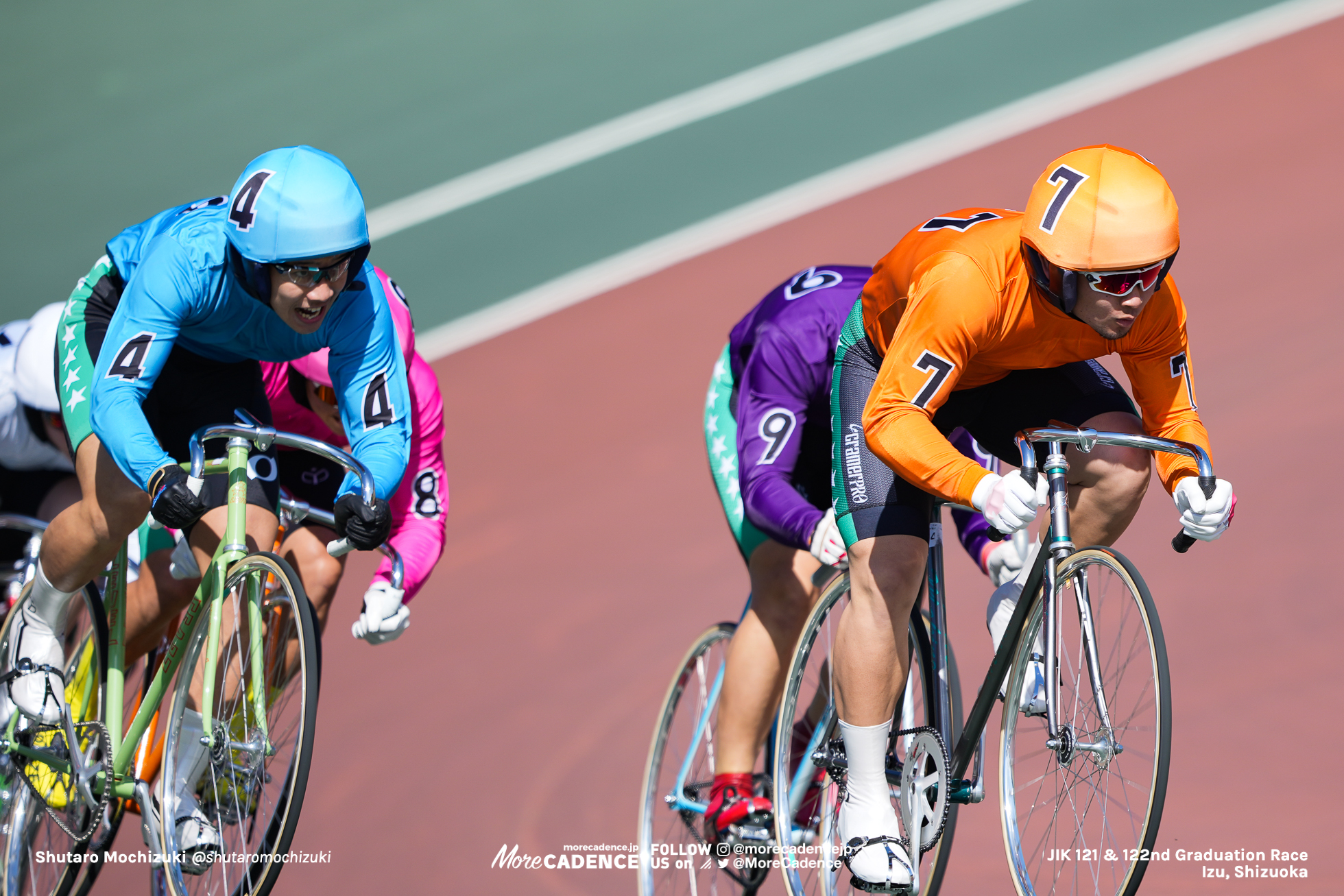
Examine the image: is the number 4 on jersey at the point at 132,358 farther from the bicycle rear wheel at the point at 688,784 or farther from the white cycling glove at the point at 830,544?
the bicycle rear wheel at the point at 688,784

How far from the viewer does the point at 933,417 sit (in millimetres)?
4469

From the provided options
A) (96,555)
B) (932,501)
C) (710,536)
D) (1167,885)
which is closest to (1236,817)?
(1167,885)

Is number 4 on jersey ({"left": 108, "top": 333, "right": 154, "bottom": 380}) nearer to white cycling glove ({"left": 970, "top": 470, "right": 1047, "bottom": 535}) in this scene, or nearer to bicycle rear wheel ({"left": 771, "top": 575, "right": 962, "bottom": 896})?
bicycle rear wheel ({"left": 771, "top": 575, "right": 962, "bottom": 896})

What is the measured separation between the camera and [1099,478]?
4.06 metres

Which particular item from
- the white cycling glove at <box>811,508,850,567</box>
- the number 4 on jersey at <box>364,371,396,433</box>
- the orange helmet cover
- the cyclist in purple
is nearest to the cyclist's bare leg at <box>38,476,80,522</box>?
the number 4 on jersey at <box>364,371,396,433</box>

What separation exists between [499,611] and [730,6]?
8223 mm

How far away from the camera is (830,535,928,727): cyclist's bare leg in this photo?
419 centimetres

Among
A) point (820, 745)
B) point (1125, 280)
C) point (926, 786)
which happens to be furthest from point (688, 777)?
point (1125, 280)

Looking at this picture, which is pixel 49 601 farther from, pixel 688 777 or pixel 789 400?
pixel 789 400

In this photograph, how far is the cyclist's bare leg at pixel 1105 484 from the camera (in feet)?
13.2

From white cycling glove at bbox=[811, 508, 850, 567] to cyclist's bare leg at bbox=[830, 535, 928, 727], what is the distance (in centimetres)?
12

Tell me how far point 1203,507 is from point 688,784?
7.25ft

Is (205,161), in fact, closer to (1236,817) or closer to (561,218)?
(561,218)

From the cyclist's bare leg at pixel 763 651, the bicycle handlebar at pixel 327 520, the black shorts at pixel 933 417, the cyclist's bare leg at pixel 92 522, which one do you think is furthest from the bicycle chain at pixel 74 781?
the black shorts at pixel 933 417
